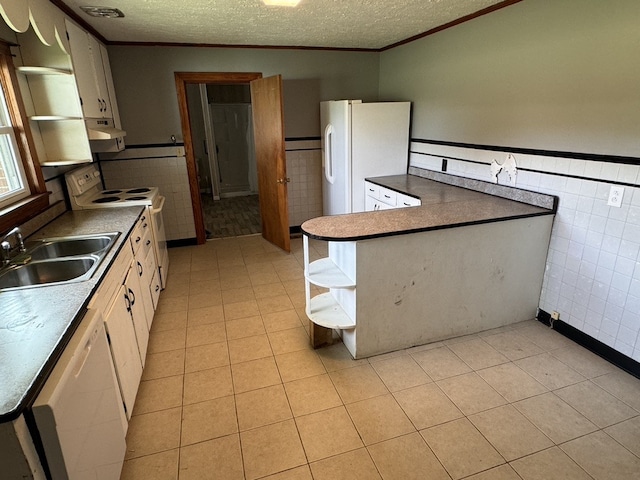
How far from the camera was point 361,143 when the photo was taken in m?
3.99

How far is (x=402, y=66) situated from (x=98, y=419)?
14.1ft

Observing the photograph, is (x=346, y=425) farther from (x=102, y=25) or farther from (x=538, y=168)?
(x=102, y=25)

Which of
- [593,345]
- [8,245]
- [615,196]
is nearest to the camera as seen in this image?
[8,245]

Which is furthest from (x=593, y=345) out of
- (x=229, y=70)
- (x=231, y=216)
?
(x=231, y=216)

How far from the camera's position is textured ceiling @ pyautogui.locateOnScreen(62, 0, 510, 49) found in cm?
272

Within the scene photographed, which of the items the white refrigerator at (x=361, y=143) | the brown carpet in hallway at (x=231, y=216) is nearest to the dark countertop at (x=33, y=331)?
the white refrigerator at (x=361, y=143)

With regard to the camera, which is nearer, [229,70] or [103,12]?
[103,12]

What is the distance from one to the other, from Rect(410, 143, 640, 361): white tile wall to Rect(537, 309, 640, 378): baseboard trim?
32 mm

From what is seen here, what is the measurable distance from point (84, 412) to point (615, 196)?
9.37 feet

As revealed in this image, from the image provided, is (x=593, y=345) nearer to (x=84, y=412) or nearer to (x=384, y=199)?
(x=384, y=199)

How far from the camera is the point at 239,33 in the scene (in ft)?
11.7

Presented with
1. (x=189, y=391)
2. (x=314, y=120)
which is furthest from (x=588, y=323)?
(x=314, y=120)

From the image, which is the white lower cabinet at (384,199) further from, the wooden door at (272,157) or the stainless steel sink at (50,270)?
the stainless steel sink at (50,270)

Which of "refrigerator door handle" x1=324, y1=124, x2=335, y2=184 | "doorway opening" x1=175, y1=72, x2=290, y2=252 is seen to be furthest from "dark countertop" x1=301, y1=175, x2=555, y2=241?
"doorway opening" x1=175, y1=72, x2=290, y2=252
